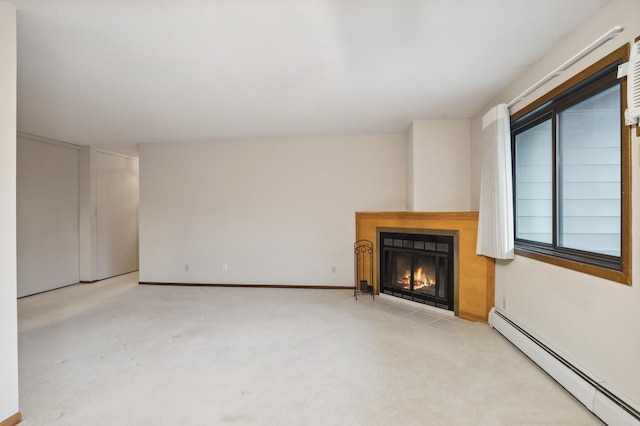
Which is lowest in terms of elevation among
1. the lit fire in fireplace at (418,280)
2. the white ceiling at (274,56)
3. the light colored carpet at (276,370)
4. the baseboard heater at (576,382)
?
the light colored carpet at (276,370)

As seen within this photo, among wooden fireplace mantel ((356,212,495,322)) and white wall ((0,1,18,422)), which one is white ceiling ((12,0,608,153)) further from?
wooden fireplace mantel ((356,212,495,322))

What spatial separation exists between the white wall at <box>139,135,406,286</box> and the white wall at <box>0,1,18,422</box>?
144 inches

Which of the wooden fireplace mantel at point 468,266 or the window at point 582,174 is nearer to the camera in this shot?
the window at point 582,174

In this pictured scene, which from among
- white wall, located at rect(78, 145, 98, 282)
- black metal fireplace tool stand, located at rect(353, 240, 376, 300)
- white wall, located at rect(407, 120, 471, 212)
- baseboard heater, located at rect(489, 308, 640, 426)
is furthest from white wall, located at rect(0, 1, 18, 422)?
white wall, located at rect(78, 145, 98, 282)

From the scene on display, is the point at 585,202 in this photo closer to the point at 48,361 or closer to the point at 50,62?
the point at 50,62

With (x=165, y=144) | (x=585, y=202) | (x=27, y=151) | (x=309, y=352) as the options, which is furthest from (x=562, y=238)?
(x=27, y=151)

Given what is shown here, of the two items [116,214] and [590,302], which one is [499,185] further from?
[116,214]

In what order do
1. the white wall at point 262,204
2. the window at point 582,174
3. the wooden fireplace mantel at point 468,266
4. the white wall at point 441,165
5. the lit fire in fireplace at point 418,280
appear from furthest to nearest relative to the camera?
the white wall at point 262,204 → the white wall at point 441,165 → the lit fire in fireplace at point 418,280 → the wooden fireplace mantel at point 468,266 → the window at point 582,174

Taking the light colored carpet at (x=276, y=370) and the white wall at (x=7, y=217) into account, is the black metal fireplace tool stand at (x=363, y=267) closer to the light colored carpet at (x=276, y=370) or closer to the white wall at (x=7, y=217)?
the light colored carpet at (x=276, y=370)

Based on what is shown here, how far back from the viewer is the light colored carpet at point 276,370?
1969 millimetres

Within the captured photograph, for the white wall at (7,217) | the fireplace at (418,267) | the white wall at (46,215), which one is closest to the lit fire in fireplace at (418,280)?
the fireplace at (418,267)

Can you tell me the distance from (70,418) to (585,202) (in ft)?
12.3

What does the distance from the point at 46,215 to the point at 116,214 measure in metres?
1.23

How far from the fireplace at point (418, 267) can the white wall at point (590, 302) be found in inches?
36.1
